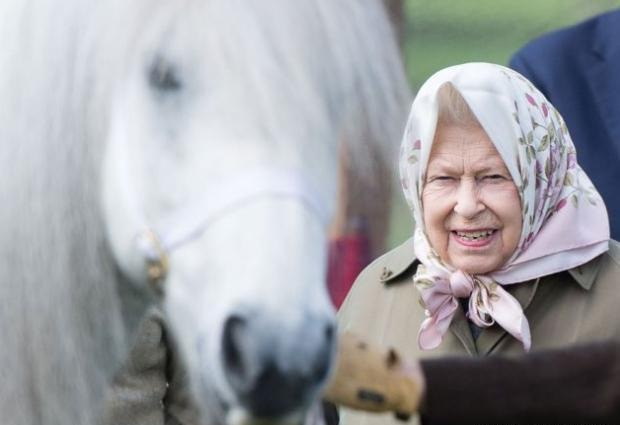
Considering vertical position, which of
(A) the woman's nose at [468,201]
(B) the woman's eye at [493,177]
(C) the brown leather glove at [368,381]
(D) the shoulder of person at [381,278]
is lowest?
(D) the shoulder of person at [381,278]

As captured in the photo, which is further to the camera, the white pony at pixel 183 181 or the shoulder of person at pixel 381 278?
the shoulder of person at pixel 381 278

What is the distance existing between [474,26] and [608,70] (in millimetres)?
1986

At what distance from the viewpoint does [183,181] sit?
198 centimetres

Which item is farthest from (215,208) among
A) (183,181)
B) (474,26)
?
(474,26)

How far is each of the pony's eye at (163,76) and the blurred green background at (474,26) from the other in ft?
12.5

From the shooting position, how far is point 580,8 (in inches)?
239

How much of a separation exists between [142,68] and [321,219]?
12.5 inches

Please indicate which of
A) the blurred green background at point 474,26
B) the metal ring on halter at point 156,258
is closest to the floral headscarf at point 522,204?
the metal ring on halter at point 156,258

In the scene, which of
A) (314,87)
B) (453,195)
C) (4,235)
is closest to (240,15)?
(314,87)

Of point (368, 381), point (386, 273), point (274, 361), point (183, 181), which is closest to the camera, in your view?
point (274, 361)

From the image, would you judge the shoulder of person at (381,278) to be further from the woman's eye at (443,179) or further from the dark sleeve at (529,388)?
the dark sleeve at (529,388)

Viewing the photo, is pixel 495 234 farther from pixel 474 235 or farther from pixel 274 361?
pixel 274 361

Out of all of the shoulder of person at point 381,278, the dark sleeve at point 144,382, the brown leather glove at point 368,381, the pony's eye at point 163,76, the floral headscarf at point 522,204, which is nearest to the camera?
the pony's eye at point 163,76

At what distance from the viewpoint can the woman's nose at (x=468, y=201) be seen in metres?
2.98
